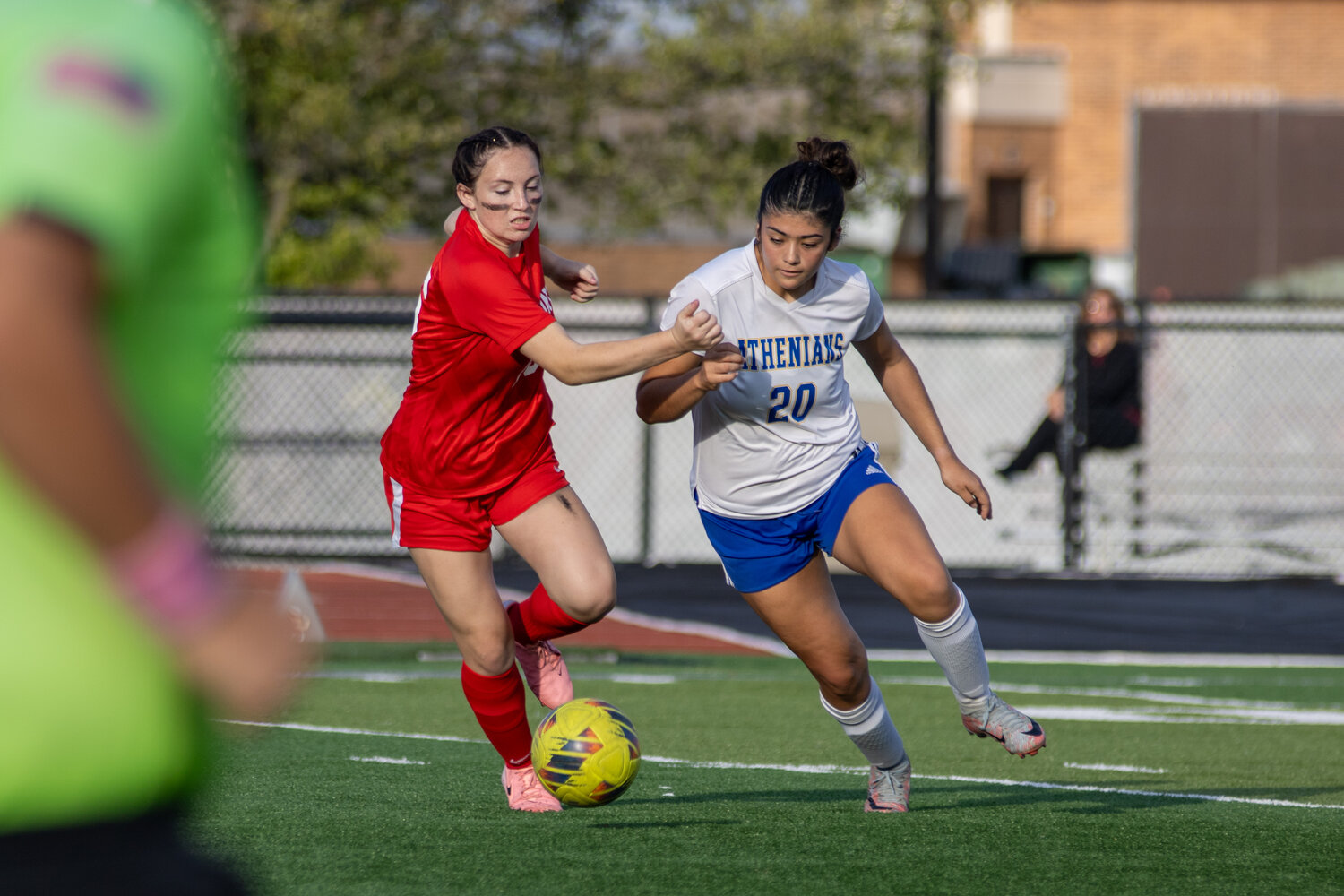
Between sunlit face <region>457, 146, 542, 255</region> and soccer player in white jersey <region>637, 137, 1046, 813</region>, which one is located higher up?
sunlit face <region>457, 146, 542, 255</region>

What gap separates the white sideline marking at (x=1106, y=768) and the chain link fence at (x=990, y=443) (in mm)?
5465

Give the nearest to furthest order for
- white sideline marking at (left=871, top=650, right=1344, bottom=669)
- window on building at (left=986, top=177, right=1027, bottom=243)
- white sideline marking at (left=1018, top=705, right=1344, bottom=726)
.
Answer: white sideline marking at (left=1018, top=705, right=1344, bottom=726) < white sideline marking at (left=871, top=650, right=1344, bottom=669) < window on building at (left=986, top=177, right=1027, bottom=243)

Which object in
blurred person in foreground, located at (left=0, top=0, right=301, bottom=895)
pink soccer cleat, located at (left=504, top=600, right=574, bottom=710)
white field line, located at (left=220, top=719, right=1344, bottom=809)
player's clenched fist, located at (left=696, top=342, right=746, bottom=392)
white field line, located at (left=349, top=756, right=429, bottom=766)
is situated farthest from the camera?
white field line, located at (left=349, top=756, right=429, bottom=766)

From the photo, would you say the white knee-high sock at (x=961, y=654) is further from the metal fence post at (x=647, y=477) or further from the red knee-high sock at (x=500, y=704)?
the metal fence post at (x=647, y=477)

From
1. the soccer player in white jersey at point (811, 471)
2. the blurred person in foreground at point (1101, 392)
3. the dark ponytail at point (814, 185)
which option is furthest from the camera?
the blurred person in foreground at point (1101, 392)

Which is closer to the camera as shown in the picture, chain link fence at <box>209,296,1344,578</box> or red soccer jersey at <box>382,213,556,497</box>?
red soccer jersey at <box>382,213,556,497</box>

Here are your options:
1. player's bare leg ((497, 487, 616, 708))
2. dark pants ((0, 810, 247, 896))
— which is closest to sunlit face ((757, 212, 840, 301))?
player's bare leg ((497, 487, 616, 708))

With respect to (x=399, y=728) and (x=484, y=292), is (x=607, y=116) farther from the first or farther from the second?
(x=484, y=292)

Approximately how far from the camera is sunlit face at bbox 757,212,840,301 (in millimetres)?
4926

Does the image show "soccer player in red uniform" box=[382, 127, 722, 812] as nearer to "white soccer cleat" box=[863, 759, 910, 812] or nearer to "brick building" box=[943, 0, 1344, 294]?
"white soccer cleat" box=[863, 759, 910, 812]

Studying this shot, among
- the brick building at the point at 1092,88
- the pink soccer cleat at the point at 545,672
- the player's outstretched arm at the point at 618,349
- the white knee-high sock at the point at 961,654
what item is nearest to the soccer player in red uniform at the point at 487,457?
the pink soccer cleat at the point at 545,672


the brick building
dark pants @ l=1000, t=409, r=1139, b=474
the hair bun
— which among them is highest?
the brick building

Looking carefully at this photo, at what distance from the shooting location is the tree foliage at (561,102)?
1542 centimetres

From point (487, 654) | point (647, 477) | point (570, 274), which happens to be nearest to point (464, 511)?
point (487, 654)
